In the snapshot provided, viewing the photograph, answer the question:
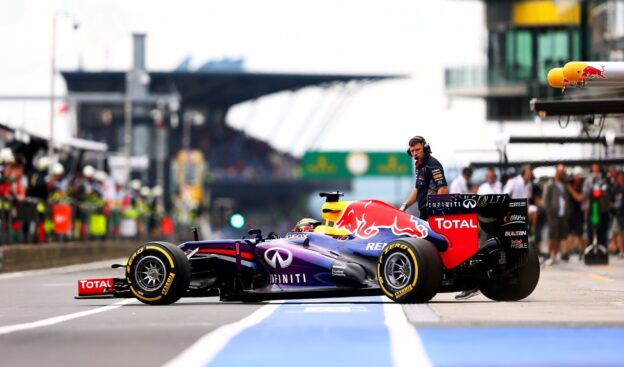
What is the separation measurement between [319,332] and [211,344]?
1336mm

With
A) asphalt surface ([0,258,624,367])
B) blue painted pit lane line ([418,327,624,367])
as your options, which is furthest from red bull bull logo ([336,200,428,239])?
blue painted pit lane line ([418,327,624,367])

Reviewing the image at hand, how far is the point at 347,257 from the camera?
679 inches

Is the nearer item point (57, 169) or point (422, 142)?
point (422, 142)

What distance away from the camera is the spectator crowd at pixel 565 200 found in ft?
102

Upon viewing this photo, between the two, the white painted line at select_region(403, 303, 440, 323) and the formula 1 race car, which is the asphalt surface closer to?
the white painted line at select_region(403, 303, 440, 323)

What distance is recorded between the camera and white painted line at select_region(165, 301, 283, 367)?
421 inches

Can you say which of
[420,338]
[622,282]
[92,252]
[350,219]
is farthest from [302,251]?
[92,252]

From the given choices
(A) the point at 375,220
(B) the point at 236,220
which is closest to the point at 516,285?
(A) the point at 375,220

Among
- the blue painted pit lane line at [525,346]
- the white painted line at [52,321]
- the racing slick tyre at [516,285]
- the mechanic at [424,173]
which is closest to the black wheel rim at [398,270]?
the racing slick tyre at [516,285]

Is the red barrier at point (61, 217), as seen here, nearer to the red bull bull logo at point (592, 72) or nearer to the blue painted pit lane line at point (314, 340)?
the red bull bull logo at point (592, 72)

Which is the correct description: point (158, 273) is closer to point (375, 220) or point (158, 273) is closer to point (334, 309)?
point (334, 309)

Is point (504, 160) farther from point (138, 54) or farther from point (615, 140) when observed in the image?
point (138, 54)

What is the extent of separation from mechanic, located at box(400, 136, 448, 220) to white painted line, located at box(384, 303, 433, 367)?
10.8 ft

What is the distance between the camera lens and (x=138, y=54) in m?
123
